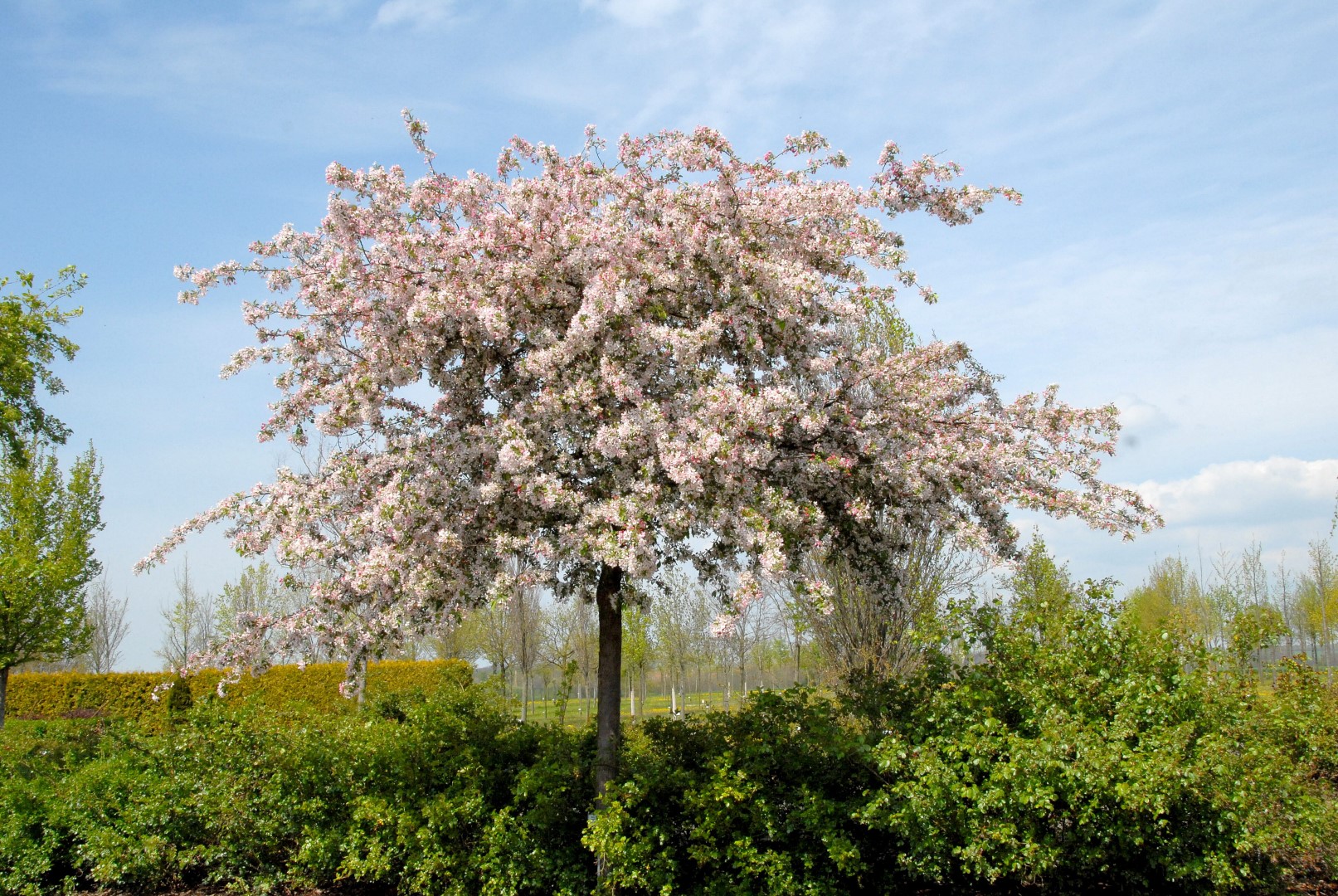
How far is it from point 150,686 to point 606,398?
1975 centimetres

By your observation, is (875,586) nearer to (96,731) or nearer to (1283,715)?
(1283,715)

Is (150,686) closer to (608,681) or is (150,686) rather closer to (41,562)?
(41,562)

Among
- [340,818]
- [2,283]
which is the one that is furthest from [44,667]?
[340,818]

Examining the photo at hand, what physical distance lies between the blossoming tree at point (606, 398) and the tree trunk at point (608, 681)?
0.02 meters

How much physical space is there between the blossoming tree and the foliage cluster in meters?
0.78

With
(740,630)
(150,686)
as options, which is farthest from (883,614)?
(150,686)

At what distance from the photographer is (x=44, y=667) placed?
39750 mm

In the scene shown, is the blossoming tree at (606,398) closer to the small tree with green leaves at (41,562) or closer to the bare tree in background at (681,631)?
the small tree with green leaves at (41,562)

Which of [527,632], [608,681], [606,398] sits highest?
[606,398]

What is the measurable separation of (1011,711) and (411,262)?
544 cm

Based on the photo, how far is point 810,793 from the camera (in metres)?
6.31

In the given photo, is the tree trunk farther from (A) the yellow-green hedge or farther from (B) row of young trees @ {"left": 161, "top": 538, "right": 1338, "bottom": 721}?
(A) the yellow-green hedge

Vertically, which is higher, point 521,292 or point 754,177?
point 754,177

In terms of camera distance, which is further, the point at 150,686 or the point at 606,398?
the point at 150,686
